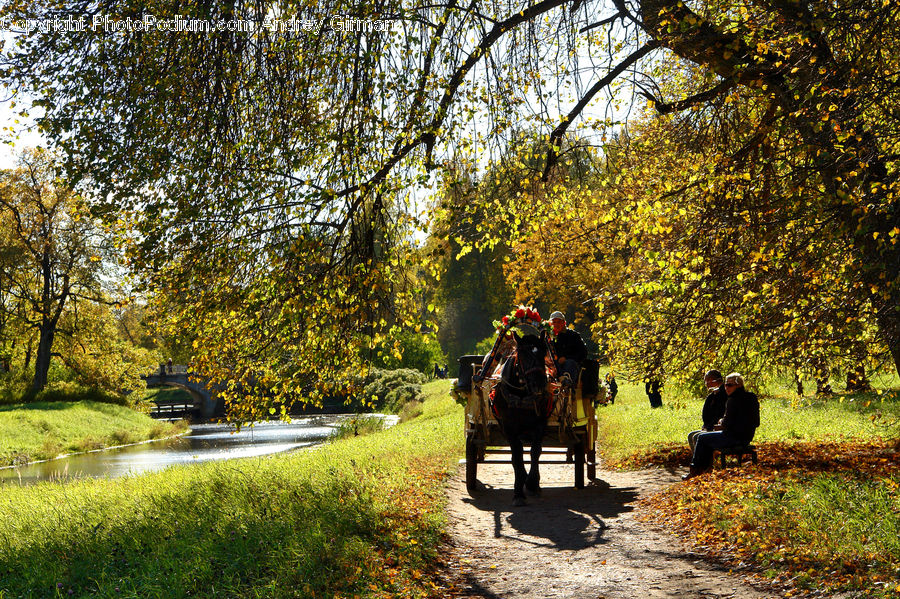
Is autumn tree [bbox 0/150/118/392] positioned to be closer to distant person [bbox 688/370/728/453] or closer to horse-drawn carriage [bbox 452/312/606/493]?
horse-drawn carriage [bbox 452/312/606/493]

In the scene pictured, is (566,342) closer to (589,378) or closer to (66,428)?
(589,378)

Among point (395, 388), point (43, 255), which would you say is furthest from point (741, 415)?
point (43, 255)

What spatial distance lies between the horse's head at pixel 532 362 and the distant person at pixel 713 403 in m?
3.18

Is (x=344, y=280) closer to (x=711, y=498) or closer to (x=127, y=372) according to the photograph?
(x=711, y=498)

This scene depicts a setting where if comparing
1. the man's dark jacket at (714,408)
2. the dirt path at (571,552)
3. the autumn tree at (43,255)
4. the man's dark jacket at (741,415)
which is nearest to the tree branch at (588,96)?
the man's dark jacket at (741,415)

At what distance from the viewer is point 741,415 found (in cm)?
1029

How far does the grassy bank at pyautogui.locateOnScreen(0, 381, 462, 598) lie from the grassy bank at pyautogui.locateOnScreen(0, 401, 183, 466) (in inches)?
752

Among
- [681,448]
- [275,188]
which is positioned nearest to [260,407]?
[275,188]

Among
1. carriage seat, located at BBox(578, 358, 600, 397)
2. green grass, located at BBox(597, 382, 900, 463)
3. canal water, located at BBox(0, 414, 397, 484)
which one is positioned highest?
carriage seat, located at BBox(578, 358, 600, 397)

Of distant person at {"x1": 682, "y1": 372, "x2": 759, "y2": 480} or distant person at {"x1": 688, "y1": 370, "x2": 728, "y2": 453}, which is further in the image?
distant person at {"x1": 688, "y1": 370, "x2": 728, "y2": 453}

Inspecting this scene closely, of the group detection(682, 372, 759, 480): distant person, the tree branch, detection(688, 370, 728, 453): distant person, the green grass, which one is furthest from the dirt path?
the tree branch

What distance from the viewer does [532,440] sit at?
32.9 feet

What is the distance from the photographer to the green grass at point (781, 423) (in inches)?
575

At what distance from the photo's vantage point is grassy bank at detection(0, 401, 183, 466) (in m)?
29.1
